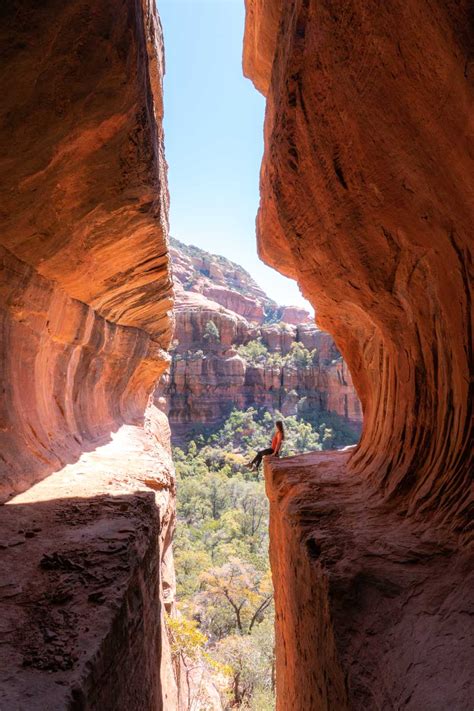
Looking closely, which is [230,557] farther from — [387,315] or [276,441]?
[387,315]

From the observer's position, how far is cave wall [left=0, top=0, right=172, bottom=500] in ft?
9.94

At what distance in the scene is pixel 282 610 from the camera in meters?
5.13

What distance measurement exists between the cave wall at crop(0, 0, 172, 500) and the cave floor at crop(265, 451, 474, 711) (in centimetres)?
321

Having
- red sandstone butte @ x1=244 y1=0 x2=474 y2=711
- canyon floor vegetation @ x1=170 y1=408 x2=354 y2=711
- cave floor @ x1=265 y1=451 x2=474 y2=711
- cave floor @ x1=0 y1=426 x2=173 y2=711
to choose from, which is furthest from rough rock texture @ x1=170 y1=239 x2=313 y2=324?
cave floor @ x1=265 y1=451 x2=474 y2=711

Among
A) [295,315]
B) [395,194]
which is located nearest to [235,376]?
[295,315]

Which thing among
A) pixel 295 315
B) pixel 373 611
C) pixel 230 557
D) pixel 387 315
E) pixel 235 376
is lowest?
pixel 230 557

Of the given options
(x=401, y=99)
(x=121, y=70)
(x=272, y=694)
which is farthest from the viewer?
(x=272, y=694)

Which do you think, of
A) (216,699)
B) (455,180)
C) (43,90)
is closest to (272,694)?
(216,699)

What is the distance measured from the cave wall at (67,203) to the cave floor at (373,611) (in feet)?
10.5

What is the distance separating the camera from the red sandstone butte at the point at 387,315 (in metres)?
2.29

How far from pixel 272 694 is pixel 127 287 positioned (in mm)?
11214

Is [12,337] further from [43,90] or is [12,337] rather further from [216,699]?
[216,699]

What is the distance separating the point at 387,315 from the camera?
4262mm

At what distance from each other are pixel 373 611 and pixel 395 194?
3.20 metres
